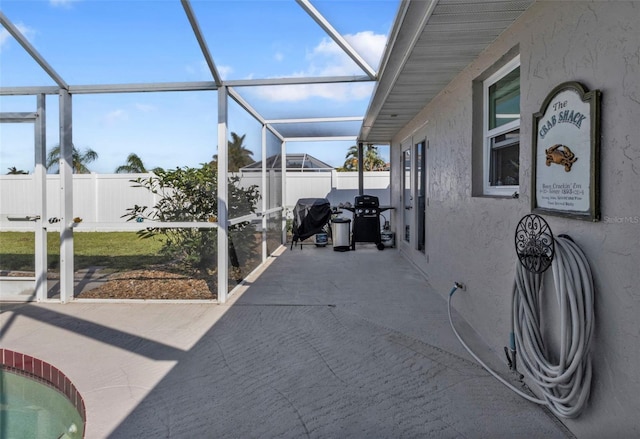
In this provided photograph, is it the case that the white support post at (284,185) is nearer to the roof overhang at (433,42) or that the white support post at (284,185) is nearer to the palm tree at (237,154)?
the palm tree at (237,154)

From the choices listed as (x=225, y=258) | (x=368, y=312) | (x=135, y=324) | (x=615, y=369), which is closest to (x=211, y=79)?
(x=225, y=258)

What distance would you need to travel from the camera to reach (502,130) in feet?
10.6

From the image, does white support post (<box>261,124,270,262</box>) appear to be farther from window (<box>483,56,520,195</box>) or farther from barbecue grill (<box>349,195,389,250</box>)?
window (<box>483,56,520,195</box>)

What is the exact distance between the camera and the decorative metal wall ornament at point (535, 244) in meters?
2.08

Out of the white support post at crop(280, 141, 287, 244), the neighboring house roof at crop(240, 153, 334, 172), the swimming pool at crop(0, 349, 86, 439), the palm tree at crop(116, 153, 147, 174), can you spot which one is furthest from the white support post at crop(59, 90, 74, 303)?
the white support post at crop(280, 141, 287, 244)

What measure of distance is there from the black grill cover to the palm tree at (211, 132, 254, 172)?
8.64 feet

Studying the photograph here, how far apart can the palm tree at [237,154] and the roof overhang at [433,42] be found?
1.86 metres

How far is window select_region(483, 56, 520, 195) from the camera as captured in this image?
303 cm

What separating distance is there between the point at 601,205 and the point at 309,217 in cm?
708

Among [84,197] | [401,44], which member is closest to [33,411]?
[84,197]

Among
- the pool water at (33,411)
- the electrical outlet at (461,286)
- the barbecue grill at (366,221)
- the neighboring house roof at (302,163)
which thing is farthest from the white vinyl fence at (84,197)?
the electrical outlet at (461,286)

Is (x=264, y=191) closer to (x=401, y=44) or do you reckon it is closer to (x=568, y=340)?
(x=401, y=44)

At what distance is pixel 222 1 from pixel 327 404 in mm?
3365

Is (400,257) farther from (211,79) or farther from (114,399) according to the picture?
(114,399)
